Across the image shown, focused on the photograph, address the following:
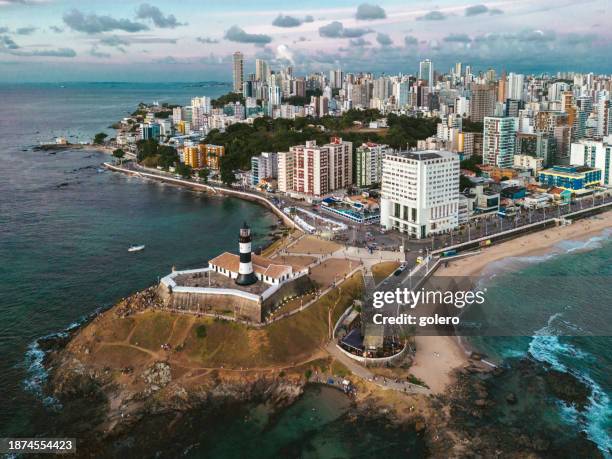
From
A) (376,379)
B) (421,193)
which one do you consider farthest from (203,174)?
(376,379)

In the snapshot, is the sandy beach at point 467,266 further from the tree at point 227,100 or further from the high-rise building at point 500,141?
the tree at point 227,100

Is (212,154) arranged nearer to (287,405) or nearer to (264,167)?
(264,167)

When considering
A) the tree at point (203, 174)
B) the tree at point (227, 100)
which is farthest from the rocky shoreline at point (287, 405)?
the tree at point (227, 100)

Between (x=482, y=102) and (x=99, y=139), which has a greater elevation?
(x=482, y=102)

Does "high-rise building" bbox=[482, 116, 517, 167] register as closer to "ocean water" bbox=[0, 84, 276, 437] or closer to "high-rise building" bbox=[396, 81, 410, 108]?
"ocean water" bbox=[0, 84, 276, 437]

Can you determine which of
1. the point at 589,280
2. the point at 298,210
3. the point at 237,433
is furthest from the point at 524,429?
the point at 298,210

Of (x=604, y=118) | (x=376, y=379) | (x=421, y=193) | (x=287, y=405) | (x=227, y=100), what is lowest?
(x=287, y=405)

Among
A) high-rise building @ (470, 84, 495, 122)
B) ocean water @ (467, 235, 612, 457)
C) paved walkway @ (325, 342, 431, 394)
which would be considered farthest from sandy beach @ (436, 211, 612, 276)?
high-rise building @ (470, 84, 495, 122)

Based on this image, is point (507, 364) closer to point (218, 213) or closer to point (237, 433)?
point (237, 433)
